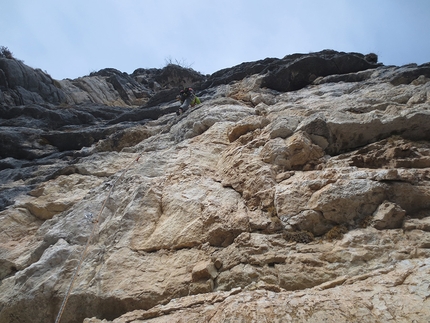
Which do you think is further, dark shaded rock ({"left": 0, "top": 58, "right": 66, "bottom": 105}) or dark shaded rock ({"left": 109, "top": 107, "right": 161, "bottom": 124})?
dark shaded rock ({"left": 0, "top": 58, "right": 66, "bottom": 105})

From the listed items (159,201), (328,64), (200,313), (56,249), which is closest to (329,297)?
(200,313)

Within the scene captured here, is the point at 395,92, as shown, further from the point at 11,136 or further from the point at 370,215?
the point at 11,136

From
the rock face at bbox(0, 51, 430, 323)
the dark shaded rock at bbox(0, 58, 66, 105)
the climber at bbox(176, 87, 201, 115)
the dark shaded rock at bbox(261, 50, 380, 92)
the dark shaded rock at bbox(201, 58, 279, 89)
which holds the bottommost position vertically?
the rock face at bbox(0, 51, 430, 323)

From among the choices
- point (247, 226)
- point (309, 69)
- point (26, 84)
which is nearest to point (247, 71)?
point (309, 69)

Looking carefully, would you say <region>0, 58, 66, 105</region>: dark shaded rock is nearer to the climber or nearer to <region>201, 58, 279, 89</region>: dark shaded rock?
<region>201, 58, 279, 89</region>: dark shaded rock

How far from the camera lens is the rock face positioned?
3318 millimetres

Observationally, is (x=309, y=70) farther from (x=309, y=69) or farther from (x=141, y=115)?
(x=141, y=115)

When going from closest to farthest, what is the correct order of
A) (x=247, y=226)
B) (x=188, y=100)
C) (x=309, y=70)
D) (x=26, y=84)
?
1. (x=247, y=226)
2. (x=309, y=70)
3. (x=188, y=100)
4. (x=26, y=84)

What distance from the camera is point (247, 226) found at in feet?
15.1

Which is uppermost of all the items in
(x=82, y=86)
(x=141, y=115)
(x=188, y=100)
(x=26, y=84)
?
(x=82, y=86)

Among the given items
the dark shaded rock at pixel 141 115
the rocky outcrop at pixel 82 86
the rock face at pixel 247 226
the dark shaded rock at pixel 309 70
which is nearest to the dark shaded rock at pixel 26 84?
the rocky outcrop at pixel 82 86

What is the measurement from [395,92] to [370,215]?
16.9 feet

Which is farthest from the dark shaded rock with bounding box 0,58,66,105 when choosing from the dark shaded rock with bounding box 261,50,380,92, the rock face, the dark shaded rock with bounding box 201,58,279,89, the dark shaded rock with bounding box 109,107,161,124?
the dark shaded rock with bounding box 261,50,380,92

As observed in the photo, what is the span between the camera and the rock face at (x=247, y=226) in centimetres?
332
